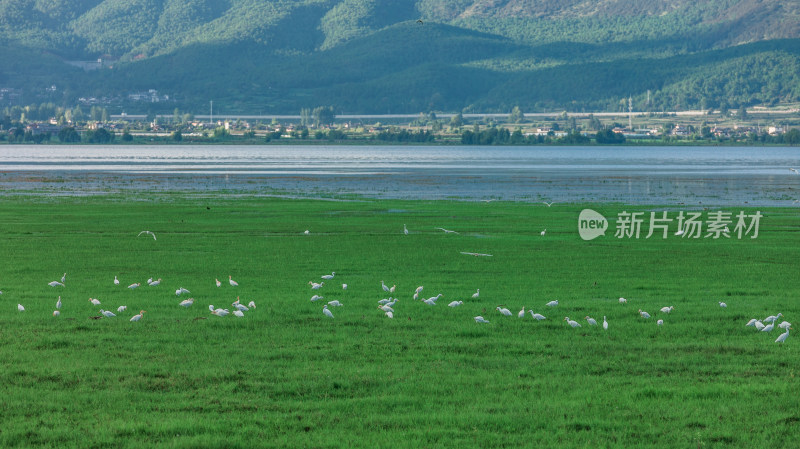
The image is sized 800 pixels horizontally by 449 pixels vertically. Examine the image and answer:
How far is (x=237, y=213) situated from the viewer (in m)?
46.1

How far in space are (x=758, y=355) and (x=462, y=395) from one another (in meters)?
5.09

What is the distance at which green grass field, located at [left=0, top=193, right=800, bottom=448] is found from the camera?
36.1 feet

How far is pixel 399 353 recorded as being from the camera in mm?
14711

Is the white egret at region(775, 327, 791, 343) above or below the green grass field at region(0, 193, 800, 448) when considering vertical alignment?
above

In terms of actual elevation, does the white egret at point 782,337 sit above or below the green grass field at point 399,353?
above

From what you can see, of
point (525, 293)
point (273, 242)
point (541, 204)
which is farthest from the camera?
point (541, 204)

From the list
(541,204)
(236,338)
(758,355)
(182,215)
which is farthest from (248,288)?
(541,204)

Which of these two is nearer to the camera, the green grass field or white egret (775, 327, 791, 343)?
the green grass field

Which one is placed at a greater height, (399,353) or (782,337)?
(782,337)

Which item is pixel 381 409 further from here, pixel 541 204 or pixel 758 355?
pixel 541 204

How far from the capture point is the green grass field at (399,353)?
11008mm

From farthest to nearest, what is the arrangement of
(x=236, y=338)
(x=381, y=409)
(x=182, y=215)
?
(x=182, y=215) < (x=236, y=338) < (x=381, y=409)

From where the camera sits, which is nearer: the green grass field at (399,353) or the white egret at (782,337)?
the green grass field at (399,353)

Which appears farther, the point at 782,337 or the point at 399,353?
the point at 782,337
